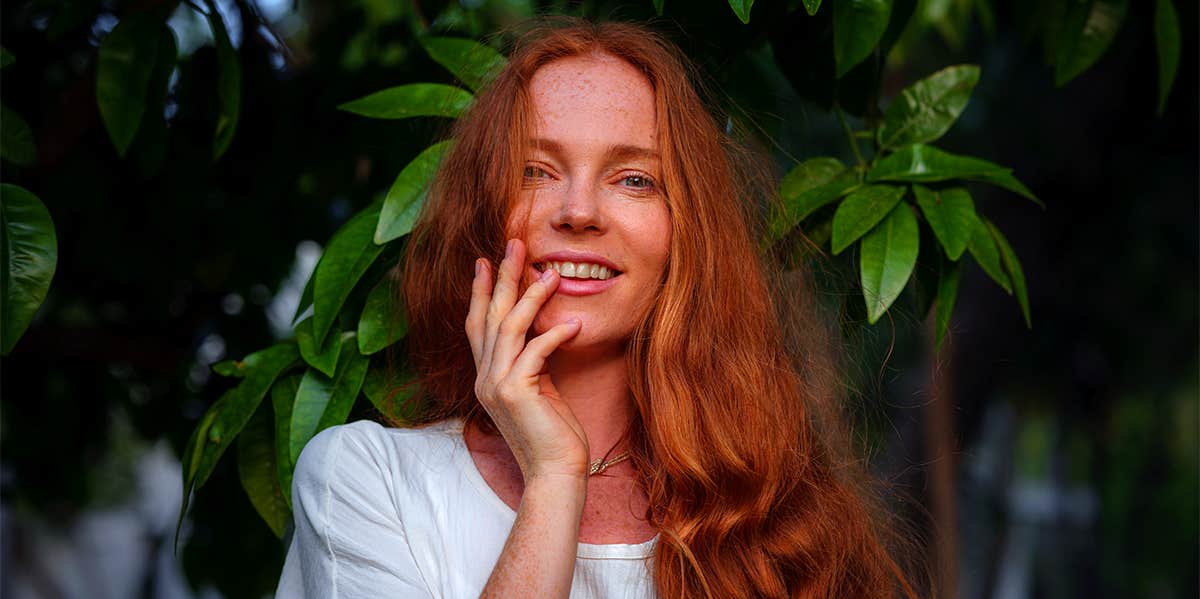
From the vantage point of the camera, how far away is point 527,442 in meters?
1.62

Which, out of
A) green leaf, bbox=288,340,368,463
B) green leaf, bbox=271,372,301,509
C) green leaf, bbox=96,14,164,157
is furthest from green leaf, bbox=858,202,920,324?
green leaf, bbox=96,14,164,157

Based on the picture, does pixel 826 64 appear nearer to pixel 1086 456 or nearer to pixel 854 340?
pixel 854 340

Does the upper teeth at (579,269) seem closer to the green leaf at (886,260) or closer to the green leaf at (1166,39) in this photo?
the green leaf at (886,260)

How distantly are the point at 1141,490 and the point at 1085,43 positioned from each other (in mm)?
7452

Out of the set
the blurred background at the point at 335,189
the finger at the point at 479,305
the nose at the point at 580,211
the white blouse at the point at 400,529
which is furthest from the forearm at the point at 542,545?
the blurred background at the point at 335,189

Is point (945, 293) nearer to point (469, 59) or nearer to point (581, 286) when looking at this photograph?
point (581, 286)

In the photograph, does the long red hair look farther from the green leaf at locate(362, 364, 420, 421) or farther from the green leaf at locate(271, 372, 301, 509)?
the green leaf at locate(271, 372, 301, 509)

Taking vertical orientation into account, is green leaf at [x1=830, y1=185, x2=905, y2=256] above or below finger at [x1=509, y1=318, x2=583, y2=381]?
below

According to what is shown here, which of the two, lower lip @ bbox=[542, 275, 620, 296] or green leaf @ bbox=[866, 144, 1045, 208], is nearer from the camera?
lower lip @ bbox=[542, 275, 620, 296]

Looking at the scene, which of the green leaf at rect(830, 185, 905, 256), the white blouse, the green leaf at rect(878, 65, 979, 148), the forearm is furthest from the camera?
the green leaf at rect(878, 65, 979, 148)

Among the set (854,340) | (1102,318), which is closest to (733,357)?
(854,340)

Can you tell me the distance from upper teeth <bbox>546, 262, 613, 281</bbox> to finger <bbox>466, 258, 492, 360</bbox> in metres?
0.09

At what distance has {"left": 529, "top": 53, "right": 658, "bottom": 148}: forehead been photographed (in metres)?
1.75

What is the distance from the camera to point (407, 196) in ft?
6.35
